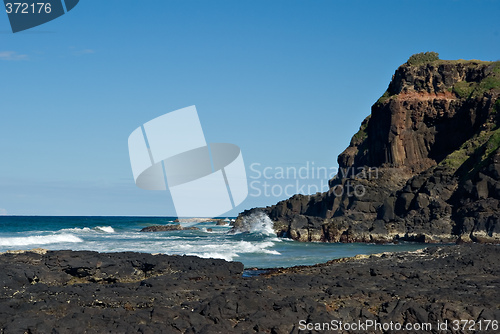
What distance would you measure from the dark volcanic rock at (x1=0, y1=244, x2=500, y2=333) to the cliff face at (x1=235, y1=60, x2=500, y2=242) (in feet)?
111

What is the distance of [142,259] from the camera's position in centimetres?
2123

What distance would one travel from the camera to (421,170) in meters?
82.7

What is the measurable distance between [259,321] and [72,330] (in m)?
3.62

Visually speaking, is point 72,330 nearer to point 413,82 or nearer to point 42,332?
point 42,332

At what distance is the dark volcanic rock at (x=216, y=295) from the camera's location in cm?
1186

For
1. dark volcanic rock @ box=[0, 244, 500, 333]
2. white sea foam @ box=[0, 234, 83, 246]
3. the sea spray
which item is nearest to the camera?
dark volcanic rock @ box=[0, 244, 500, 333]

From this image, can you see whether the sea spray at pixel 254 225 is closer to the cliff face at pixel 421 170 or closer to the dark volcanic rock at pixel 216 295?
the cliff face at pixel 421 170

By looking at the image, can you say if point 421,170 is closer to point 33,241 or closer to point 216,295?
point 33,241

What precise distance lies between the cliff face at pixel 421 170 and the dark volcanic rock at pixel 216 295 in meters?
33.8

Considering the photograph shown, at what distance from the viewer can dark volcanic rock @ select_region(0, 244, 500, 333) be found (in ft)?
38.9

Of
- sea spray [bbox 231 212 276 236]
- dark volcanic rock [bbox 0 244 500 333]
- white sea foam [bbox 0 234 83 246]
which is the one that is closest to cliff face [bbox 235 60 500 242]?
sea spray [bbox 231 212 276 236]

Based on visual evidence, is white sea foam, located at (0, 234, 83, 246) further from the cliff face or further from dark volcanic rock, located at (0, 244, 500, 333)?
dark volcanic rock, located at (0, 244, 500, 333)

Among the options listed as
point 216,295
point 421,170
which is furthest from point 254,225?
point 216,295

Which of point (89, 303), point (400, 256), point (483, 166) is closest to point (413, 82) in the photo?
point (483, 166)
